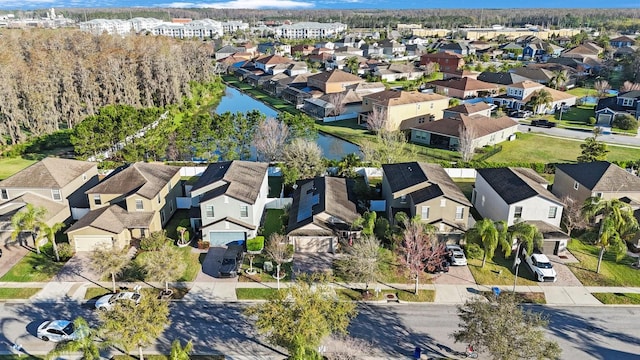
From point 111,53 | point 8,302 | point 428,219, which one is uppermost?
point 111,53

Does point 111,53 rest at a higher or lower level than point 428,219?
higher

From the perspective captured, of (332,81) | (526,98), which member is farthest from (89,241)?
(526,98)

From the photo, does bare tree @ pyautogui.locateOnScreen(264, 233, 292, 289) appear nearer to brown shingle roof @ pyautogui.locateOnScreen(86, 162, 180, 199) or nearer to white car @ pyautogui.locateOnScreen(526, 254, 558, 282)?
brown shingle roof @ pyautogui.locateOnScreen(86, 162, 180, 199)

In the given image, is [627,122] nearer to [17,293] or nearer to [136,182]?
[136,182]

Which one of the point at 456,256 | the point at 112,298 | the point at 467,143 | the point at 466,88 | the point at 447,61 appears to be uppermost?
the point at 447,61

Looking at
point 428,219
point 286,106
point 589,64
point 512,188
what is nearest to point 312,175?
point 428,219

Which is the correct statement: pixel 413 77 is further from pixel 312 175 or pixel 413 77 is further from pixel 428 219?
pixel 428 219
